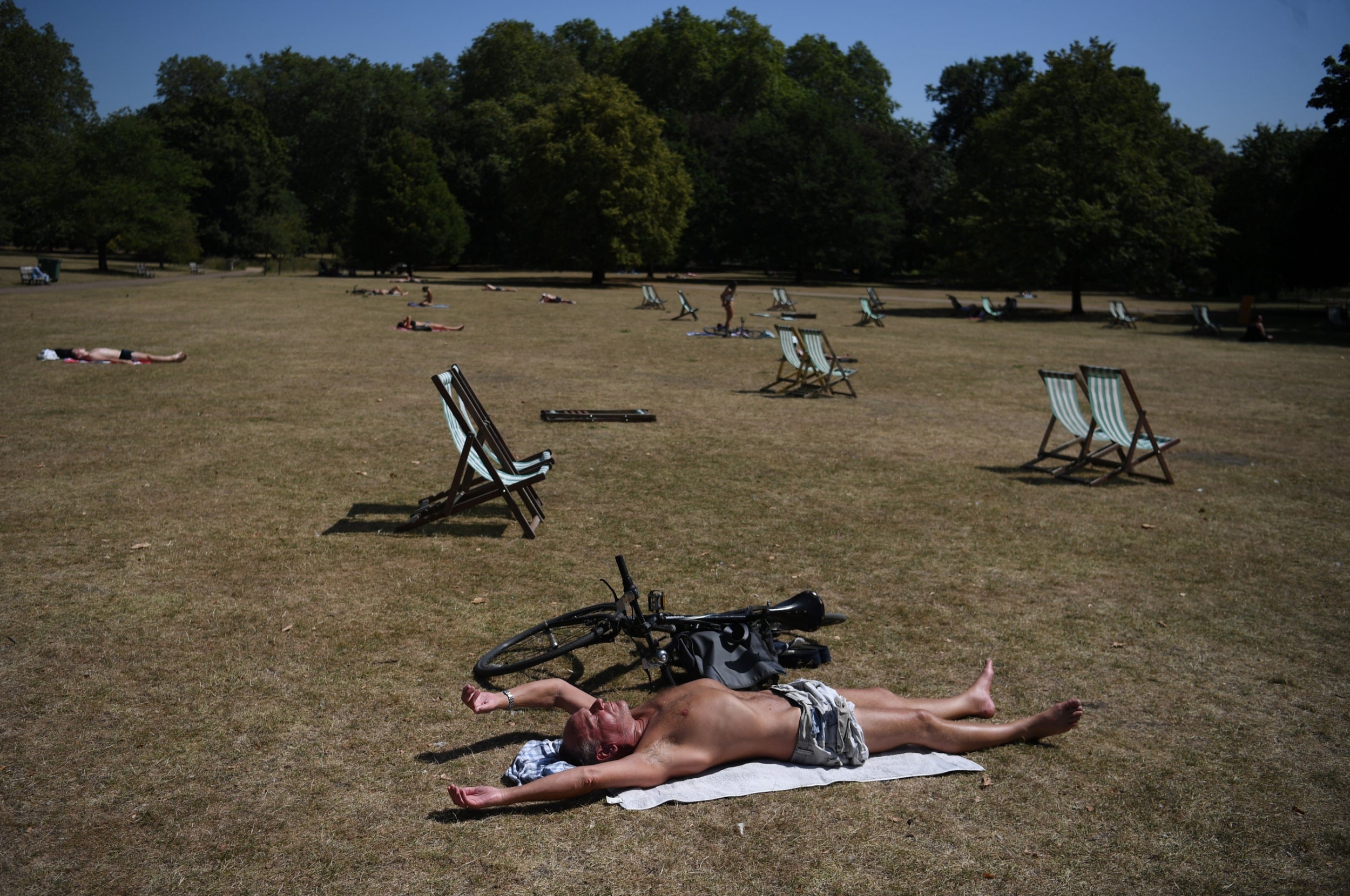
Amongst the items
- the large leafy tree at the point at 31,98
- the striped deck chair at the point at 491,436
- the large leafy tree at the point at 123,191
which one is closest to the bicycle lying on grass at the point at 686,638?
the striped deck chair at the point at 491,436

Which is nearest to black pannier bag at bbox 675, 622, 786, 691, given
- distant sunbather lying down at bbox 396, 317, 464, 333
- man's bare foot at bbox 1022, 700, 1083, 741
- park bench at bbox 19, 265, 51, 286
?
man's bare foot at bbox 1022, 700, 1083, 741

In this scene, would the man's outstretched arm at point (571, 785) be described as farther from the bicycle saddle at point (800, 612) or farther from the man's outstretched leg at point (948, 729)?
the bicycle saddle at point (800, 612)

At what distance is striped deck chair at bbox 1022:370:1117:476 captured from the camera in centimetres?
962

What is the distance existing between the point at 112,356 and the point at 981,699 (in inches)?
599

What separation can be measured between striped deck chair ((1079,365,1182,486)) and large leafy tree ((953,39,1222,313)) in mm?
24932

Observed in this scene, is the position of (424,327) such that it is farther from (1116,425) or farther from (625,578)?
(625,578)

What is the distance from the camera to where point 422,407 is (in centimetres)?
1242

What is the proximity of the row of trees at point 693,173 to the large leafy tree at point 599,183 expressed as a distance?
13cm

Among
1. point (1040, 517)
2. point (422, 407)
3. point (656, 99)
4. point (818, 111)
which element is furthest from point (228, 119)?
point (1040, 517)

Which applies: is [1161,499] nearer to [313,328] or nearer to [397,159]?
[313,328]

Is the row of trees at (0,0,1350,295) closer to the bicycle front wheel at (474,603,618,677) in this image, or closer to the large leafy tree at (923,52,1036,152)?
the large leafy tree at (923,52,1036,152)

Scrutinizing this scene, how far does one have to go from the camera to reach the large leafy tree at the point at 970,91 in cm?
7262

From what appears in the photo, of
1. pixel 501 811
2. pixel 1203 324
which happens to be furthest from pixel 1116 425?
pixel 1203 324

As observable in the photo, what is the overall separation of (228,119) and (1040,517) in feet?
222
